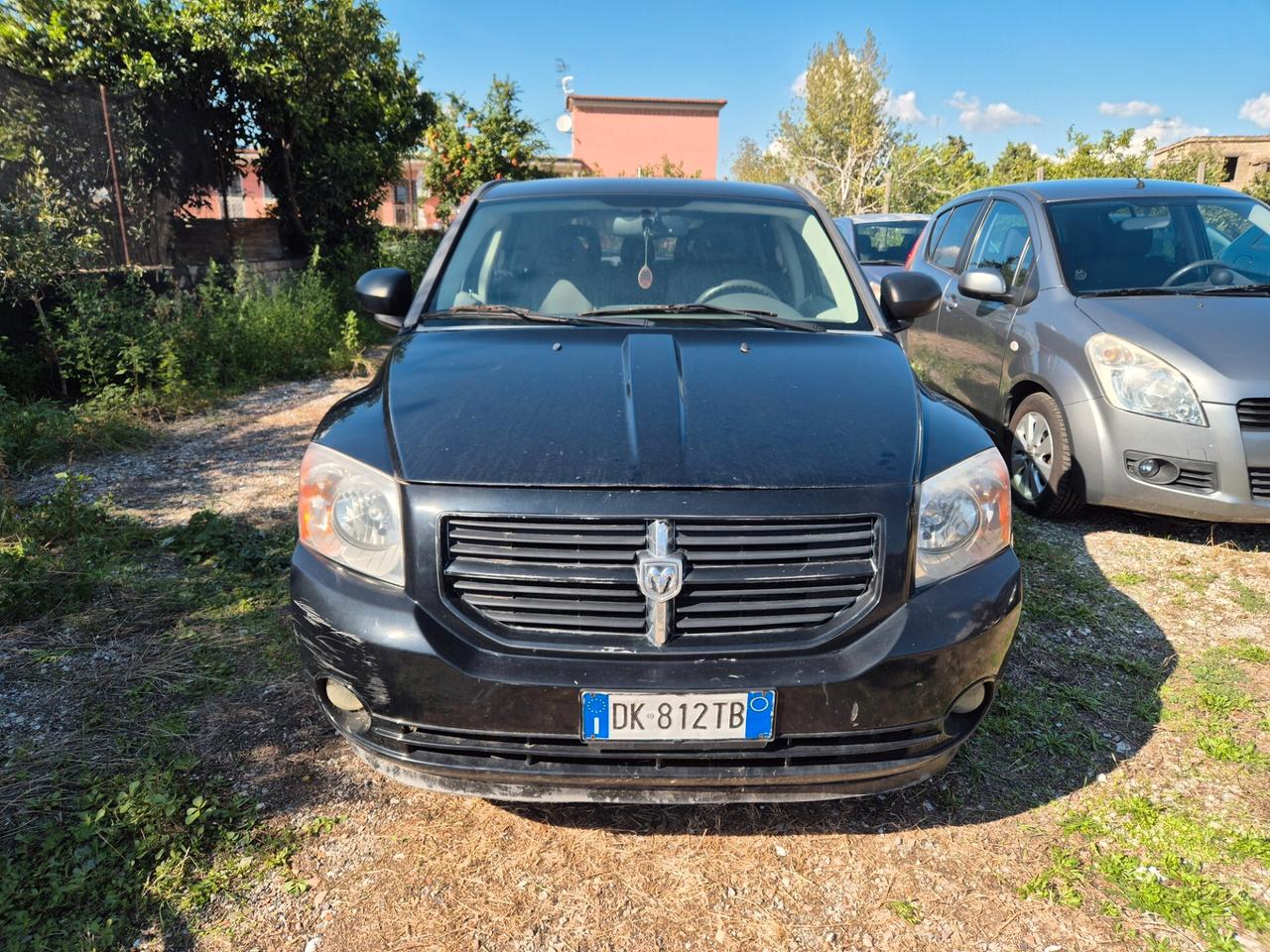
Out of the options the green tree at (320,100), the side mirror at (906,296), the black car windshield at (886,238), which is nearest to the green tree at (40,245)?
the green tree at (320,100)

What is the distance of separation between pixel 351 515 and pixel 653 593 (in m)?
0.79

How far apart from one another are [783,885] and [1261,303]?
13.1 ft

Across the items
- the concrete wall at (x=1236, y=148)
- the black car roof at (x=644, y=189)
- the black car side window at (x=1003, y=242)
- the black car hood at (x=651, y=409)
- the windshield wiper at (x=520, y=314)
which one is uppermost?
the concrete wall at (x=1236, y=148)

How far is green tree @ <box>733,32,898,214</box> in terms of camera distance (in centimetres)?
3097

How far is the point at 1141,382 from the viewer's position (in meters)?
4.16

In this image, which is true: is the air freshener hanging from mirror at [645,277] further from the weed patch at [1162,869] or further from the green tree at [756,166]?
the green tree at [756,166]

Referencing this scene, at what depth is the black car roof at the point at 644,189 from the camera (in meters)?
3.63

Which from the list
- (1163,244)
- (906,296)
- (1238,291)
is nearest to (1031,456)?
(1238,291)

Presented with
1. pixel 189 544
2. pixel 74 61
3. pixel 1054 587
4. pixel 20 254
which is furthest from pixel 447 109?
pixel 1054 587

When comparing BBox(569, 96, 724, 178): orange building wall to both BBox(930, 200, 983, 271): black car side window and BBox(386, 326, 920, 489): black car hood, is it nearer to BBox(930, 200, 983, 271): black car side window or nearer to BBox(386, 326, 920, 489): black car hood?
BBox(930, 200, 983, 271): black car side window

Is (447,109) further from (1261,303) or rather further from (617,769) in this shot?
(617,769)

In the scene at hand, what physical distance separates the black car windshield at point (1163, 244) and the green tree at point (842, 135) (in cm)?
2613

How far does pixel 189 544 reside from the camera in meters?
4.18

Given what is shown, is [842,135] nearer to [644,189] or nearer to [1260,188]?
[1260,188]
